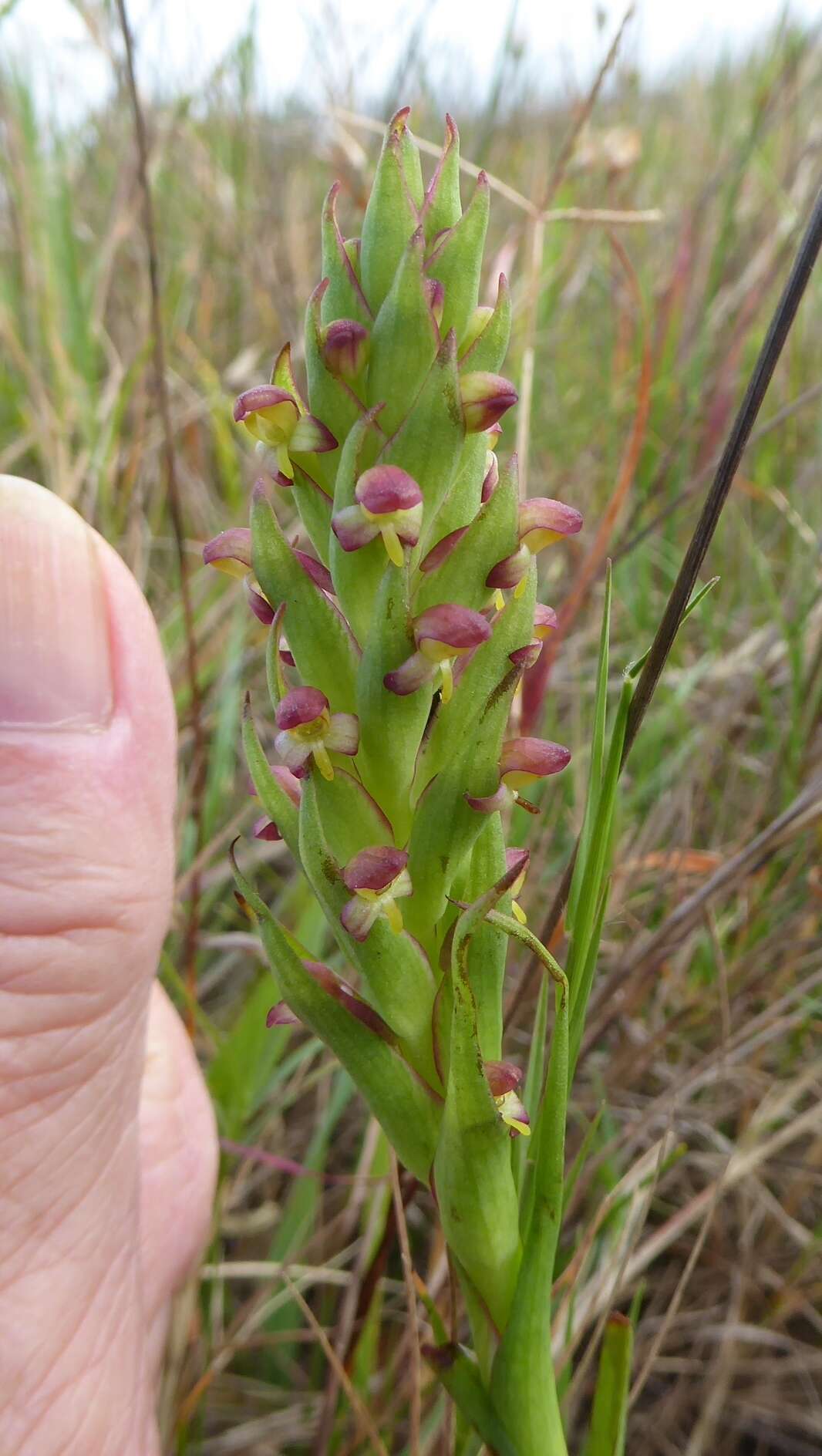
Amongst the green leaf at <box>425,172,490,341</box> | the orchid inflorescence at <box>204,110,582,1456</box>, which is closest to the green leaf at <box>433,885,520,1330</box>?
the orchid inflorescence at <box>204,110,582,1456</box>

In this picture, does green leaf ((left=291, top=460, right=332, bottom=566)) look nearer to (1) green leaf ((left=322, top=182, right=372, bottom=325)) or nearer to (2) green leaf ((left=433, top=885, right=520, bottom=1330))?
(1) green leaf ((left=322, top=182, right=372, bottom=325))

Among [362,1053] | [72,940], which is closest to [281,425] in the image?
[362,1053]

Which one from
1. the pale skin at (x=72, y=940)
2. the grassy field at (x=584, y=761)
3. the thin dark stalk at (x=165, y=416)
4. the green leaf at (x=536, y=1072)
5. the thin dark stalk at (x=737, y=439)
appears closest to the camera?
the thin dark stalk at (x=737, y=439)

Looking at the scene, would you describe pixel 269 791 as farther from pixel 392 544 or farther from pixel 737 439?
pixel 737 439

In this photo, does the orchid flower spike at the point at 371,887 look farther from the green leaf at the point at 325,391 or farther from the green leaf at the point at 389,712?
the green leaf at the point at 325,391

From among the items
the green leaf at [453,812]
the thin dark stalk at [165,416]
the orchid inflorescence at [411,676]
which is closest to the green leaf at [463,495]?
the orchid inflorescence at [411,676]

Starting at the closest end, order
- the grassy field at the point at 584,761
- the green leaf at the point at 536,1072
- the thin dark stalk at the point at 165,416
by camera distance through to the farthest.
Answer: the green leaf at the point at 536,1072 < the thin dark stalk at the point at 165,416 < the grassy field at the point at 584,761
